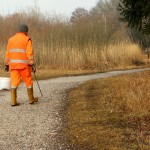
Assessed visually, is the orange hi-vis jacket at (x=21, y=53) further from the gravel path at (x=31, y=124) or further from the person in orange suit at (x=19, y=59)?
the gravel path at (x=31, y=124)

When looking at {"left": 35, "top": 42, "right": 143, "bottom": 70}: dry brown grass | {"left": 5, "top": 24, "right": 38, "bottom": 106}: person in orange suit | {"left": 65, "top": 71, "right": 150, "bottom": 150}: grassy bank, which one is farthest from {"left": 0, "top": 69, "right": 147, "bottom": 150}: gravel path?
{"left": 35, "top": 42, "right": 143, "bottom": 70}: dry brown grass

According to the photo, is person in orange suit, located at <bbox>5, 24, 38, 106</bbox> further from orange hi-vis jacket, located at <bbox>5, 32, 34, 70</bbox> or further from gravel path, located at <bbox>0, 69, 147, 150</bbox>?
gravel path, located at <bbox>0, 69, 147, 150</bbox>

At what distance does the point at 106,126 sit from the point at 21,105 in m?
3.55

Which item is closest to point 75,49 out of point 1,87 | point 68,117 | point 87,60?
point 87,60

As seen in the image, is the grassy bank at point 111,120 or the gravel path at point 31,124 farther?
the gravel path at point 31,124

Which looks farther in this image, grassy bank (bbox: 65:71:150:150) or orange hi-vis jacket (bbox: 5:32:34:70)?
orange hi-vis jacket (bbox: 5:32:34:70)

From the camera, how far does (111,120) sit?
24.7 feet

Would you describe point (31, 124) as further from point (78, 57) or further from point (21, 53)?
point (78, 57)

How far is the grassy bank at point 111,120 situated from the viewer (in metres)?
6.10

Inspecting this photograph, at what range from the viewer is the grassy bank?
6.10m

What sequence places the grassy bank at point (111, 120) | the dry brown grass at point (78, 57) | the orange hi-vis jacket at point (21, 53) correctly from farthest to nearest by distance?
the dry brown grass at point (78, 57)
the orange hi-vis jacket at point (21, 53)
the grassy bank at point (111, 120)


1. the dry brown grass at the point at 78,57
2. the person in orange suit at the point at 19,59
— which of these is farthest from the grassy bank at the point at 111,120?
the dry brown grass at the point at 78,57

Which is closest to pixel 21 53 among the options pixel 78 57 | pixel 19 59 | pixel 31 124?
pixel 19 59

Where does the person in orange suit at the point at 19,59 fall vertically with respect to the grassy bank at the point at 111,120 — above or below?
above
